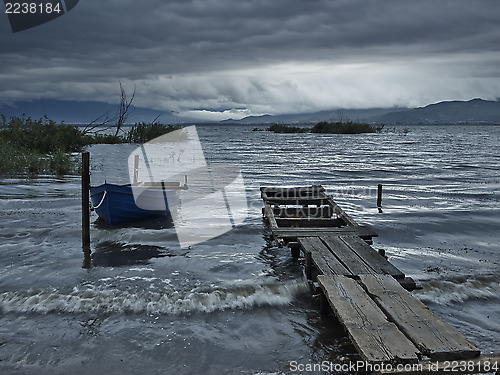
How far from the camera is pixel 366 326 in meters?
5.78

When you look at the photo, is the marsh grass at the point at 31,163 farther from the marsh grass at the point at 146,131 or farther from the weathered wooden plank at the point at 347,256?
the marsh grass at the point at 146,131

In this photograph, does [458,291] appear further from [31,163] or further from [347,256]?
[31,163]

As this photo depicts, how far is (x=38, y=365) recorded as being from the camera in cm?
643

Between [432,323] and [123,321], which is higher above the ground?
[432,323]

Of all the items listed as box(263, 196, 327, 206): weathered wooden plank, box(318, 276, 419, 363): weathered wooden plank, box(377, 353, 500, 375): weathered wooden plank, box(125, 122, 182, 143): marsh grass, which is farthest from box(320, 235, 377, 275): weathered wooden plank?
box(125, 122, 182, 143): marsh grass

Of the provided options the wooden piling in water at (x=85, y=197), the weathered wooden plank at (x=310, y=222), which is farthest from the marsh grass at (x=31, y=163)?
the weathered wooden plank at (x=310, y=222)

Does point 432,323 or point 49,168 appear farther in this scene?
point 49,168

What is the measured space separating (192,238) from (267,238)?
2.30 metres

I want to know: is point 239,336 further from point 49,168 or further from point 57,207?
point 49,168

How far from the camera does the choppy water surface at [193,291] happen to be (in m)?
6.79

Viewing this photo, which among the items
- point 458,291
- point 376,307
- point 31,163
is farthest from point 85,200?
point 31,163

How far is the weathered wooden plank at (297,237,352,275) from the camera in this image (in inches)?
320

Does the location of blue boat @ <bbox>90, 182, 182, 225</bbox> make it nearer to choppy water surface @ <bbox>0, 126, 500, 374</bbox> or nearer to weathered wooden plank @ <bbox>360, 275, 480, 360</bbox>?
choppy water surface @ <bbox>0, 126, 500, 374</bbox>

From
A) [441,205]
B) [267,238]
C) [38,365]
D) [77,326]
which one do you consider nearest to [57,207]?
[267,238]
